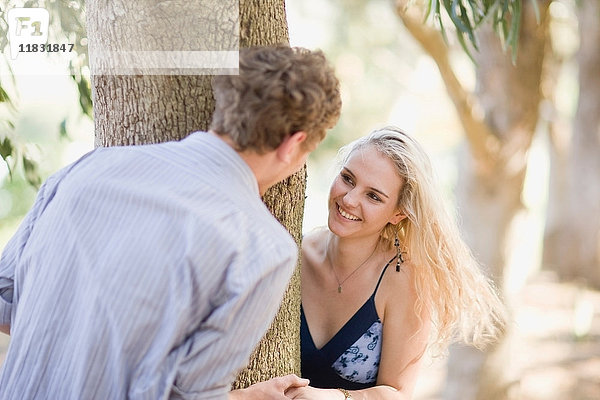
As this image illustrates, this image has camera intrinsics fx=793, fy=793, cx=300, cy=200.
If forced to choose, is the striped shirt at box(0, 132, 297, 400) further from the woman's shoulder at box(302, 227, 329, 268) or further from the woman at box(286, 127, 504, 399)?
the woman's shoulder at box(302, 227, 329, 268)

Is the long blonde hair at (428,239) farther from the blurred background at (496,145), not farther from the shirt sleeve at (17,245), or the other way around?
the shirt sleeve at (17,245)

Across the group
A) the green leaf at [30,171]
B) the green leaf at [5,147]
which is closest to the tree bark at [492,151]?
the green leaf at [30,171]

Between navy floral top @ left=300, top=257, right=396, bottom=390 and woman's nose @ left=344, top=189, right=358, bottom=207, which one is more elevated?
woman's nose @ left=344, top=189, right=358, bottom=207

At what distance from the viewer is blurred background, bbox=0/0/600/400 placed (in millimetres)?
4438

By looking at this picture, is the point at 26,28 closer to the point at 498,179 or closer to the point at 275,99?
the point at 275,99

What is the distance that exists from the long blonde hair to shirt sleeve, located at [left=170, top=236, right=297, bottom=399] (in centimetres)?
95

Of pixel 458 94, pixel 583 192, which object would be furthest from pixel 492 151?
pixel 583 192

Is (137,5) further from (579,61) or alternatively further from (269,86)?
(579,61)

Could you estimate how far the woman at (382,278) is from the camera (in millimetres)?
2260

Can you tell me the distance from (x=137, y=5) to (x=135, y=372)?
2.75 ft

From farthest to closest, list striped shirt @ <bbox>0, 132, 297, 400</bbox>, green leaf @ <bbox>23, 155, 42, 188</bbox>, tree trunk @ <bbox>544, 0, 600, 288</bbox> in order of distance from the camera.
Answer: tree trunk @ <bbox>544, 0, 600, 288</bbox> < green leaf @ <bbox>23, 155, 42, 188</bbox> < striped shirt @ <bbox>0, 132, 297, 400</bbox>

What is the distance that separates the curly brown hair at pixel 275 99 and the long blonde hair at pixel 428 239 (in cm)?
78

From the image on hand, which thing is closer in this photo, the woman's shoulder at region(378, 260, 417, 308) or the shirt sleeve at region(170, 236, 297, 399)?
the shirt sleeve at region(170, 236, 297, 399)

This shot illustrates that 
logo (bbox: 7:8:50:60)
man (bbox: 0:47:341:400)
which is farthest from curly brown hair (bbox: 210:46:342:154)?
logo (bbox: 7:8:50:60)
